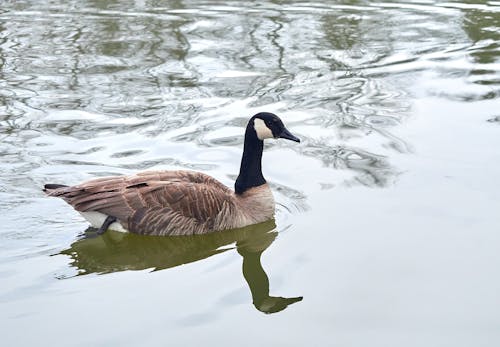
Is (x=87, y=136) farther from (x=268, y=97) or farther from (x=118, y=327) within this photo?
(x=118, y=327)

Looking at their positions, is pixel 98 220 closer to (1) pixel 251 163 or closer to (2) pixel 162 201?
(2) pixel 162 201

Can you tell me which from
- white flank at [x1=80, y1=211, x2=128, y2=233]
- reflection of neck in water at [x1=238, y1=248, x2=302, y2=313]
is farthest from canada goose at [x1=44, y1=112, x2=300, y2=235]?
reflection of neck in water at [x1=238, y1=248, x2=302, y2=313]

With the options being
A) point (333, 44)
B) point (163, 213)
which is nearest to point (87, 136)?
point (163, 213)

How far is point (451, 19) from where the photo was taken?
17.3 metres

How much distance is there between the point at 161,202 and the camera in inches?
333

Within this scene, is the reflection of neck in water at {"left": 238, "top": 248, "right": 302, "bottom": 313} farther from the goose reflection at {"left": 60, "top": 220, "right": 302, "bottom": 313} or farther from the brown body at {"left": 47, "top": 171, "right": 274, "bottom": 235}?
the brown body at {"left": 47, "top": 171, "right": 274, "bottom": 235}

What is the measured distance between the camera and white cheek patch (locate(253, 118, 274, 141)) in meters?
8.78

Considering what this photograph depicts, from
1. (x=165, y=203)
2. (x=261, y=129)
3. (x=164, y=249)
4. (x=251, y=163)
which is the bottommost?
(x=164, y=249)

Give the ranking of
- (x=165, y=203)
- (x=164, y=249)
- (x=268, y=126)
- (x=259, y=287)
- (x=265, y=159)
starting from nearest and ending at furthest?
(x=259, y=287)
(x=164, y=249)
(x=165, y=203)
(x=268, y=126)
(x=265, y=159)

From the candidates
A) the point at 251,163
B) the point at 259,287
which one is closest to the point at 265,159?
the point at 251,163

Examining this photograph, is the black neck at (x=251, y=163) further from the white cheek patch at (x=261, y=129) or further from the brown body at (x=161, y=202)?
the brown body at (x=161, y=202)

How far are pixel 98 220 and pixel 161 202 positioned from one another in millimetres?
608

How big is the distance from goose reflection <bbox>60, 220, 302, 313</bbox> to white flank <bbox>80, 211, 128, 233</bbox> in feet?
0.25

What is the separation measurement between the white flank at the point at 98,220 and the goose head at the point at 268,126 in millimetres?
1612
